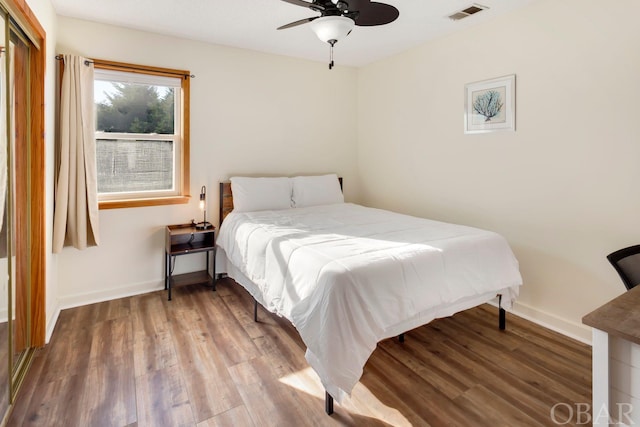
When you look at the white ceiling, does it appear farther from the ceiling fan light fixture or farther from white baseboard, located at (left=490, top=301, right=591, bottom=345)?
white baseboard, located at (left=490, top=301, right=591, bottom=345)

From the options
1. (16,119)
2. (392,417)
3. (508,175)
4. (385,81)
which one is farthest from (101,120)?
(508,175)

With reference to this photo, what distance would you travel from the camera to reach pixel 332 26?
6.72ft

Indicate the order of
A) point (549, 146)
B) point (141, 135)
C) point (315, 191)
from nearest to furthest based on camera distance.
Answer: point (549, 146), point (141, 135), point (315, 191)

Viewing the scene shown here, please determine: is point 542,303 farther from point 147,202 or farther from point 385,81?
point 147,202

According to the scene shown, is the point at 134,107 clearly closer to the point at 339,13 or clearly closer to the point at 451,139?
the point at 339,13

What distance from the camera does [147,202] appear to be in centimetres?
340

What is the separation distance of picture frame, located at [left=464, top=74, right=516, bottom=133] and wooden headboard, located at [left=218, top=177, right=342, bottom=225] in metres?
2.44

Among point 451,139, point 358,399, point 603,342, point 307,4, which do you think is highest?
point 307,4

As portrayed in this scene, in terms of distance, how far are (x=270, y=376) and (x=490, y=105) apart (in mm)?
2768

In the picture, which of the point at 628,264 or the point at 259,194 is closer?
the point at 628,264

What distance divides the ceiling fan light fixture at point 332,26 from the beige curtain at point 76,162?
210cm

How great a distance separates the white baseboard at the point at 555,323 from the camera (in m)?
2.55

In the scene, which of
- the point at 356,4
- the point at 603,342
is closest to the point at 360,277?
the point at 603,342

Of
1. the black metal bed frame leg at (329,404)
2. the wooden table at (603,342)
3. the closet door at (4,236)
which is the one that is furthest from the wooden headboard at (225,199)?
the wooden table at (603,342)
